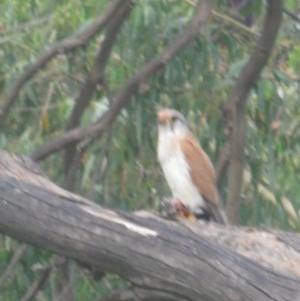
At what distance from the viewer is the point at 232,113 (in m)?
4.50

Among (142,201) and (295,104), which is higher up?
(295,104)

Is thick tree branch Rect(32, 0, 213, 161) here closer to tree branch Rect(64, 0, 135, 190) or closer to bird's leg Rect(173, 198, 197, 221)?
tree branch Rect(64, 0, 135, 190)

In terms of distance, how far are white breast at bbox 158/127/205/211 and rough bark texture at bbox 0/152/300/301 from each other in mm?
990

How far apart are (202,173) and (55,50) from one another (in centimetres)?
66

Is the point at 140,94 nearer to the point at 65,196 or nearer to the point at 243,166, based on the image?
the point at 243,166

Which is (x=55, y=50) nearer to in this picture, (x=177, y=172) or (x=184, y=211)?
(x=177, y=172)

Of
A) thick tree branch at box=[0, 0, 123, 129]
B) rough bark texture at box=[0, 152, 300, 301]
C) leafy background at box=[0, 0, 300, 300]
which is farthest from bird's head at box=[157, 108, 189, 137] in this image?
rough bark texture at box=[0, 152, 300, 301]

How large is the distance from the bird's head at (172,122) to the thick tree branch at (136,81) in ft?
0.40

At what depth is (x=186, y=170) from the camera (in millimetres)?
4590

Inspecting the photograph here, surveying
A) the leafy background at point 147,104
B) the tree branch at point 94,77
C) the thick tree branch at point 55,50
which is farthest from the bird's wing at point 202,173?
the thick tree branch at point 55,50

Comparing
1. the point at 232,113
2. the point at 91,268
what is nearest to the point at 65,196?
the point at 91,268

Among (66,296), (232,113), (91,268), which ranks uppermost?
(232,113)

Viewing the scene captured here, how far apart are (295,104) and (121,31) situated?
63cm

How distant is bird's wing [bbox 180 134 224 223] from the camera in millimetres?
4516
